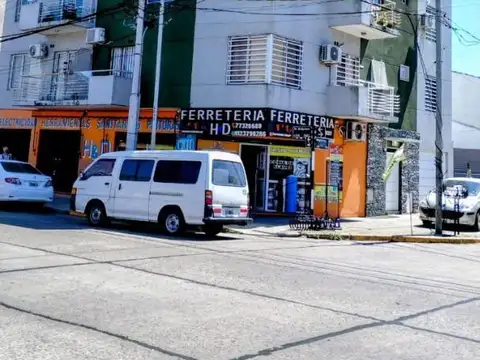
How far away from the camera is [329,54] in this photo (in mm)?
19969

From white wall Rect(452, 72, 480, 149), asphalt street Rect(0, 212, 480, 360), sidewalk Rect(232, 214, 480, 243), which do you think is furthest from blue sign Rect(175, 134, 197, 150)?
white wall Rect(452, 72, 480, 149)

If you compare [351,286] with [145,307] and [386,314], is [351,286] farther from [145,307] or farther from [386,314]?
[145,307]

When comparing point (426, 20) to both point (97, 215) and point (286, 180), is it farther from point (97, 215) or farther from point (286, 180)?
point (97, 215)

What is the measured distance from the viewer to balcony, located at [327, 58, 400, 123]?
2005 cm

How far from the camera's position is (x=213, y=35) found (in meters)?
19.7

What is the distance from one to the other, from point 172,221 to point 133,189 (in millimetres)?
1428

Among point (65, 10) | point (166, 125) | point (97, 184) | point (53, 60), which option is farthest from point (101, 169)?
point (53, 60)

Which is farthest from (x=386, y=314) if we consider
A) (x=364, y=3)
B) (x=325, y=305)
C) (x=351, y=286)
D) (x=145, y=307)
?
(x=364, y=3)

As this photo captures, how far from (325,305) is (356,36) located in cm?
1710

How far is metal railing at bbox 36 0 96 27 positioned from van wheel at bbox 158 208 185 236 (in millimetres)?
12215

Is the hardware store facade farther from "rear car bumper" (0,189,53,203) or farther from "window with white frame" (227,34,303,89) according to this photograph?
"rear car bumper" (0,189,53,203)

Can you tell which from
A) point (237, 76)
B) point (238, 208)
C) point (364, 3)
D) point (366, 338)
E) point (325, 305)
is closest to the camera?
point (366, 338)

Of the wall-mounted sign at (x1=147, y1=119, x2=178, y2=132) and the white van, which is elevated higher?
the wall-mounted sign at (x1=147, y1=119, x2=178, y2=132)

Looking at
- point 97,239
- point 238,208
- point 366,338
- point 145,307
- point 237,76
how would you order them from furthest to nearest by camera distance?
point 237,76, point 238,208, point 97,239, point 145,307, point 366,338
